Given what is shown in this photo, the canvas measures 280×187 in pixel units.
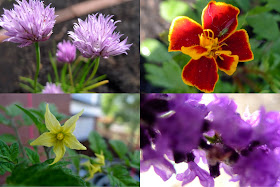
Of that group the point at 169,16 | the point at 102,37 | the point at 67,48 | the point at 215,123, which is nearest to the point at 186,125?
the point at 215,123

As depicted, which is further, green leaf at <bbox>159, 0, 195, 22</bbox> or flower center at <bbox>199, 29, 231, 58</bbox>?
green leaf at <bbox>159, 0, 195, 22</bbox>

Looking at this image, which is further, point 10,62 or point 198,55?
point 10,62

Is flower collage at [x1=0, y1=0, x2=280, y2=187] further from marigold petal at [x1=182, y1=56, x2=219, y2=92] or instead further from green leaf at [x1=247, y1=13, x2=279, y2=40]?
green leaf at [x1=247, y1=13, x2=279, y2=40]

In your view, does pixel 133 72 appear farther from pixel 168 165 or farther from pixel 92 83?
pixel 168 165

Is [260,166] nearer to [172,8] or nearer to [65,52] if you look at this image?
[65,52]

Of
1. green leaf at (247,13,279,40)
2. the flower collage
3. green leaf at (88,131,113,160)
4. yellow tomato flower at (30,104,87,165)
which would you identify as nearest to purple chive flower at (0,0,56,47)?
the flower collage

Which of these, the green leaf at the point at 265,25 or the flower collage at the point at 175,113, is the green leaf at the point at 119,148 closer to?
the flower collage at the point at 175,113

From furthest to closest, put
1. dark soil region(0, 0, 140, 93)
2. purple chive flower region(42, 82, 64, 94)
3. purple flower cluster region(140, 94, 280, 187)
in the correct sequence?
1. purple chive flower region(42, 82, 64, 94)
2. dark soil region(0, 0, 140, 93)
3. purple flower cluster region(140, 94, 280, 187)
